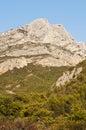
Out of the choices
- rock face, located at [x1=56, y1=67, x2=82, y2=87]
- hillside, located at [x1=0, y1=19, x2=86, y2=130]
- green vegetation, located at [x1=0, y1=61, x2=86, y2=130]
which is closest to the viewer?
green vegetation, located at [x1=0, y1=61, x2=86, y2=130]

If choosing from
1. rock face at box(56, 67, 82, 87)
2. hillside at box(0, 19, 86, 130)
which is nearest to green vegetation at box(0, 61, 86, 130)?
hillside at box(0, 19, 86, 130)

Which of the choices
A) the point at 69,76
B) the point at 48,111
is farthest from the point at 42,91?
the point at 48,111

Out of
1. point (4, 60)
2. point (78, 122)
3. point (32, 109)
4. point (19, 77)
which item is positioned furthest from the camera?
point (4, 60)

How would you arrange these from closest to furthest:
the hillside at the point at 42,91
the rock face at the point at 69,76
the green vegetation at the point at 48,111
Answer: the green vegetation at the point at 48,111 → the hillside at the point at 42,91 → the rock face at the point at 69,76

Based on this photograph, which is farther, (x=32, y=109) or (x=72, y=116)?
(x=32, y=109)

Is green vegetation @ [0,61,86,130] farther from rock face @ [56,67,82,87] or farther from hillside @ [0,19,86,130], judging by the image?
rock face @ [56,67,82,87]

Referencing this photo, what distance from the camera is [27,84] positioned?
146 metres

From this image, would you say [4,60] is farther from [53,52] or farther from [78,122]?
[78,122]

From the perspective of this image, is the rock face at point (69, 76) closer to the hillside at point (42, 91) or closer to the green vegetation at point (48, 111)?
the hillside at point (42, 91)

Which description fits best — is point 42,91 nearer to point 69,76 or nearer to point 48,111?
point 69,76

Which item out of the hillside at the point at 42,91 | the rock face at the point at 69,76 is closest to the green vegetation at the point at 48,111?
the hillside at the point at 42,91

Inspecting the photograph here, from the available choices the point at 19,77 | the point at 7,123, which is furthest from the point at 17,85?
the point at 7,123

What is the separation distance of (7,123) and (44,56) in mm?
169880

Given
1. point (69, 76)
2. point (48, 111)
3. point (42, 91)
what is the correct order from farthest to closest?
point (42, 91)
point (69, 76)
point (48, 111)
